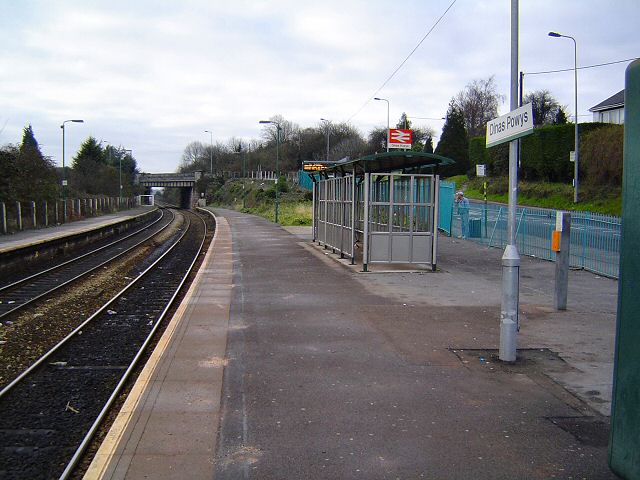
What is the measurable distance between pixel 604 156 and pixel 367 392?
98.6 ft

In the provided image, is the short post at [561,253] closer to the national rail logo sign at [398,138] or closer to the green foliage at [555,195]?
the green foliage at [555,195]

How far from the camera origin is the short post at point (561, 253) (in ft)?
32.8

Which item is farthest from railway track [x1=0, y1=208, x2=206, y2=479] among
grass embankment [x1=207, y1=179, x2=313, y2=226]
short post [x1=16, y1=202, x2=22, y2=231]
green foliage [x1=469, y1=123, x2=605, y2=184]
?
green foliage [x1=469, y1=123, x2=605, y2=184]

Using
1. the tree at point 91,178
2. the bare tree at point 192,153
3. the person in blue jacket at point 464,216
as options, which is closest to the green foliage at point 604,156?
the person in blue jacket at point 464,216

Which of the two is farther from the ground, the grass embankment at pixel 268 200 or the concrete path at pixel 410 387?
the grass embankment at pixel 268 200

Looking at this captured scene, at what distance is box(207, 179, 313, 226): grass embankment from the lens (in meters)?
44.2

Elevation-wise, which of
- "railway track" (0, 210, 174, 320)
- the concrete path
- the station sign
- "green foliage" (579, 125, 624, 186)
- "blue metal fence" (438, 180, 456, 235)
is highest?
"green foliage" (579, 125, 624, 186)

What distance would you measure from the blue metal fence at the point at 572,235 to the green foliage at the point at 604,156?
10.3 metres

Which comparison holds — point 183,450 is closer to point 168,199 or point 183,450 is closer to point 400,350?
point 400,350

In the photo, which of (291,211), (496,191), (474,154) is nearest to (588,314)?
(496,191)

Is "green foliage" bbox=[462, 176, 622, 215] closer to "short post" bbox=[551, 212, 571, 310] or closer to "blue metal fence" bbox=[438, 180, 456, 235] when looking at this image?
"blue metal fence" bbox=[438, 180, 456, 235]

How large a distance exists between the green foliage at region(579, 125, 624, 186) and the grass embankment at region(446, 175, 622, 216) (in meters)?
0.67

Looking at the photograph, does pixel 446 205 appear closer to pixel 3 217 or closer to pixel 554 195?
pixel 554 195

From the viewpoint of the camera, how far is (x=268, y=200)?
6450 centimetres
